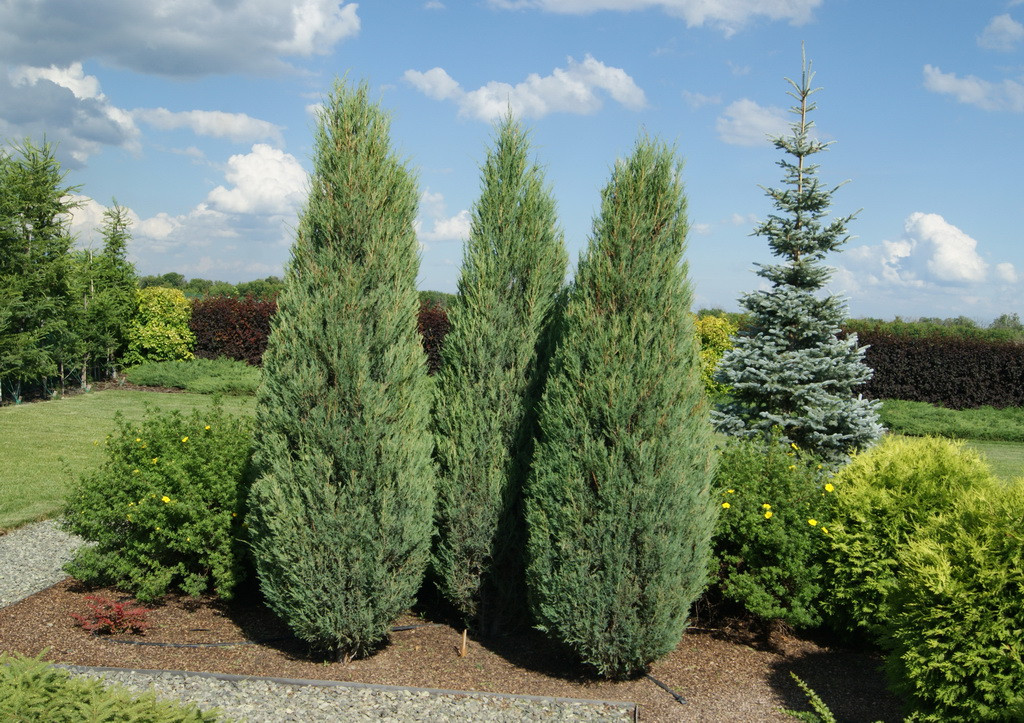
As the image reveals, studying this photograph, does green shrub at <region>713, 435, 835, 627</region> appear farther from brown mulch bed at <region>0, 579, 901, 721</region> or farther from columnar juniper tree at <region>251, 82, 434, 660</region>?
columnar juniper tree at <region>251, 82, 434, 660</region>

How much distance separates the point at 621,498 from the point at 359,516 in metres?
1.62

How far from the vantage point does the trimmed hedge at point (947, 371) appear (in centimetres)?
1827

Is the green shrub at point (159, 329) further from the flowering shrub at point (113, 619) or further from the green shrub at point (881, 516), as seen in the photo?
the green shrub at point (881, 516)

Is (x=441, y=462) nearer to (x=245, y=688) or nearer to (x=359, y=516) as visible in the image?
(x=359, y=516)

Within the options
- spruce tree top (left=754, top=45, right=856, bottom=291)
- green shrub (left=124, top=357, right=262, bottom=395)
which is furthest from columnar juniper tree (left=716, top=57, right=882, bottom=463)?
Result: green shrub (left=124, top=357, right=262, bottom=395)

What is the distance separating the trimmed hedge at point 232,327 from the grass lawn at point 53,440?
2.96 m

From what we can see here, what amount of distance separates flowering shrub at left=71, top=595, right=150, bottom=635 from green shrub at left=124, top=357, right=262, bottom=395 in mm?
12867

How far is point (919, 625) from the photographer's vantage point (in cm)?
388

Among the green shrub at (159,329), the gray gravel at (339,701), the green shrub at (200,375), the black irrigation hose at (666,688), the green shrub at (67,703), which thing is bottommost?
the gray gravel at (339,701)

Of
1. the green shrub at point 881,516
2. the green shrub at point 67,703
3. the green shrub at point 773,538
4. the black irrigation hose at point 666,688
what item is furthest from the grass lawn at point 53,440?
the green shrub at point 881,516

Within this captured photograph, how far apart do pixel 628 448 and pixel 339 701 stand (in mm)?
2221

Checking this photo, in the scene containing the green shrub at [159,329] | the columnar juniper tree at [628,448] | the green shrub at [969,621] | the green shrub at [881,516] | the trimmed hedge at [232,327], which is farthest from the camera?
the trimmed hedge at [232,327]

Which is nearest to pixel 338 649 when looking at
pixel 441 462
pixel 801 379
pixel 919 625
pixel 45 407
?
pixel 441 462

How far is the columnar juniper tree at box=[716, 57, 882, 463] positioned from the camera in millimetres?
8086
